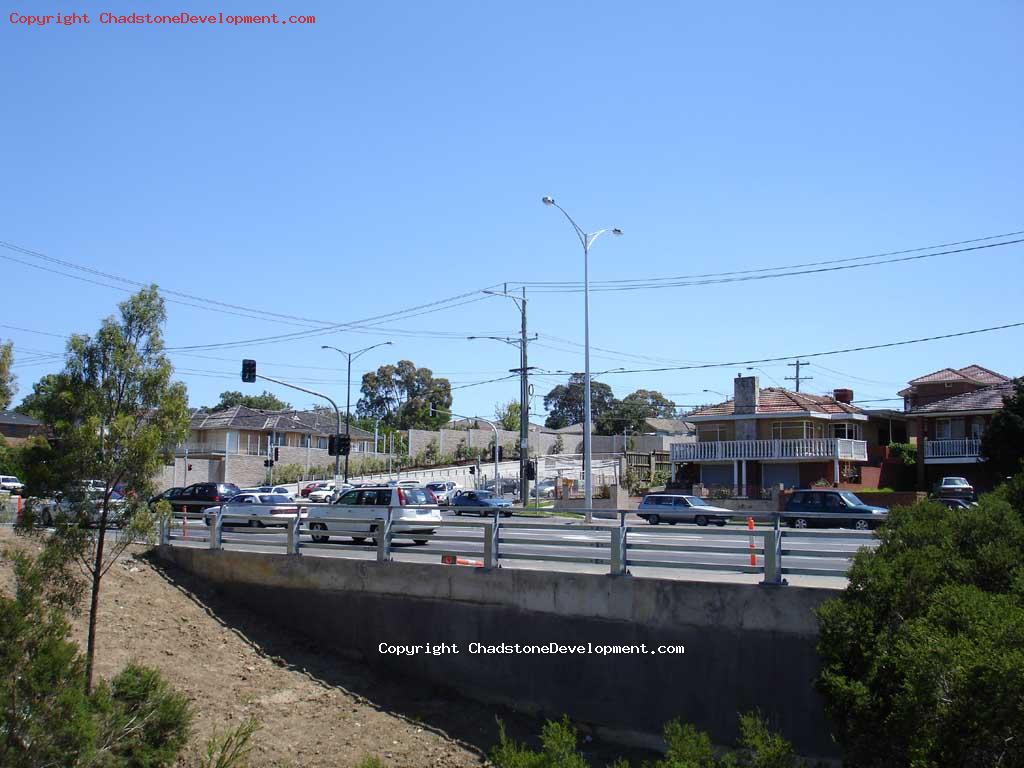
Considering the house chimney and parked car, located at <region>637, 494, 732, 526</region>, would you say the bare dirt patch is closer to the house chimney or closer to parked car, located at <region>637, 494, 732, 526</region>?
parked car, located at <region>637, 494, 732, 526</region>

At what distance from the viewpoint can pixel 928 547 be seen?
30.2ft

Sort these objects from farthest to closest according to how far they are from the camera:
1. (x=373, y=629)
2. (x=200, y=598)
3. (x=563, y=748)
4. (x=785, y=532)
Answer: (x=200, y=598) → (x=373, y=629) → (x=785, y=532) → (x=563, y=748)

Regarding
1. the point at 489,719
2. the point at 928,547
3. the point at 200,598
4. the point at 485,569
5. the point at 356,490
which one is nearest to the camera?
the point at 928,547

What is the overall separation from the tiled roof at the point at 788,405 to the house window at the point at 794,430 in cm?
92

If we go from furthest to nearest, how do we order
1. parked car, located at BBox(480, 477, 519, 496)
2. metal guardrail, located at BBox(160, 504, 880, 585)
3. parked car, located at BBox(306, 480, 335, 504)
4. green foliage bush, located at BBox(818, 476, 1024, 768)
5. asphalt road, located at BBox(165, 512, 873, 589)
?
→ 1. parked car, located at BBox(480, 477, 519, 496)
2. parked car, located at BBox(306, 480, 335, 504)
3. asphalt road, located at BBox(165, 512, 873, 589)
4. metal guardrail, located at BBox(160, 504, 880, 585)
5. green foliage bush, located at BBox(818, 476, 1024, 768)

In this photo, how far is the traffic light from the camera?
127ft

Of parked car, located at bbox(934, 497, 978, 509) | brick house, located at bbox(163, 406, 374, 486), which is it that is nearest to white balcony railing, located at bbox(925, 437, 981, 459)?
parked car, located at bbox(934, 497, 978, 509)

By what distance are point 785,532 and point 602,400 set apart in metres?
118

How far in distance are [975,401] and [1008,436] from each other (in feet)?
31.6

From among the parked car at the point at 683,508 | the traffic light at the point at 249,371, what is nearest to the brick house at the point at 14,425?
the traffic light at the point at 249,371

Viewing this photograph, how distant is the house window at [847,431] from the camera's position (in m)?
56.4

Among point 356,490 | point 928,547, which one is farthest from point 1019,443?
point 928,547

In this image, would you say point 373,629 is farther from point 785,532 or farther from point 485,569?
point 785,532

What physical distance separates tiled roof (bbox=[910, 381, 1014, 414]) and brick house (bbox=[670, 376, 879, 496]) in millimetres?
3976
